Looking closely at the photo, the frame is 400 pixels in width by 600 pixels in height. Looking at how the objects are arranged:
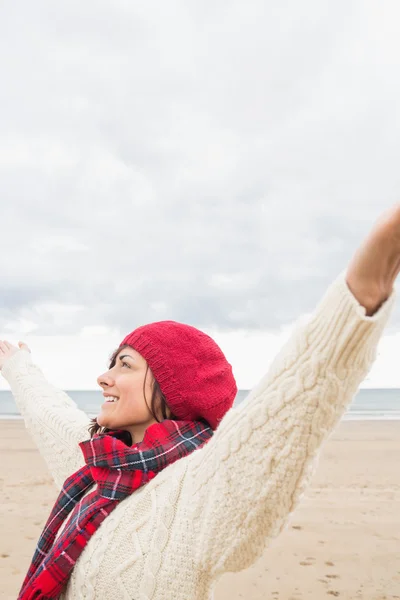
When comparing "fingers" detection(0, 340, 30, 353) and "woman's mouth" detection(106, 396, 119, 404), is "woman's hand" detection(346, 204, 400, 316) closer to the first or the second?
"woman's mouth" detection(106, 396, 119, 404)

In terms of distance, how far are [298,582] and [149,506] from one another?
3.47 m

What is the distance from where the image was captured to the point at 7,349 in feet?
10.1

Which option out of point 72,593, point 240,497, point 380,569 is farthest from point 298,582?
point 240,497

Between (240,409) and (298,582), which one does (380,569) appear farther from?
(240,409)

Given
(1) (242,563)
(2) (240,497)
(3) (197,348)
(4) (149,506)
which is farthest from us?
(3) (197,348)

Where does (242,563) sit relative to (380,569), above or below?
above

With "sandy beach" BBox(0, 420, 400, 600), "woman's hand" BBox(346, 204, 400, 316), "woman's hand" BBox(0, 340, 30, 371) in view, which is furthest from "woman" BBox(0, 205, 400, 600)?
"sandy beach" BBox(0, 420, 400, 600)

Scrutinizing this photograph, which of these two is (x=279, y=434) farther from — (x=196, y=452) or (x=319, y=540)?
(x=319, y=540)

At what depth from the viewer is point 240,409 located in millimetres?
1335

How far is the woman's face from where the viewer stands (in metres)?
1.90

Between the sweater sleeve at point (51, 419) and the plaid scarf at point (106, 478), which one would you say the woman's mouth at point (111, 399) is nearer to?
the plaid scarf at point (106, 478)

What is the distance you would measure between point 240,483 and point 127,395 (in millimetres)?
703

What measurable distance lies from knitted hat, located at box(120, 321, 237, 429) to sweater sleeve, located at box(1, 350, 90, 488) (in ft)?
2.08

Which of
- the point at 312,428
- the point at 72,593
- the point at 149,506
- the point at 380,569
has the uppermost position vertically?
the point at 312,428
